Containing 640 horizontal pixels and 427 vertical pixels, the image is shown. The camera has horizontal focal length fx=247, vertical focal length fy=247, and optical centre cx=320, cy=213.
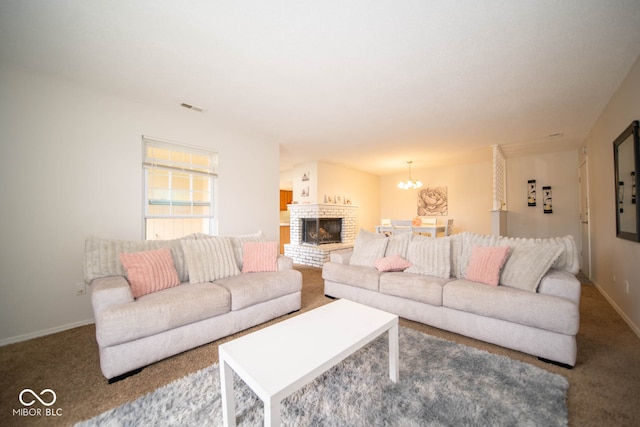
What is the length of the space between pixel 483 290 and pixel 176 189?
3733 millimetres

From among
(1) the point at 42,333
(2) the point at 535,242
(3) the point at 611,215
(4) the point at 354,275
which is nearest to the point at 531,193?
(3) the point at 611,215

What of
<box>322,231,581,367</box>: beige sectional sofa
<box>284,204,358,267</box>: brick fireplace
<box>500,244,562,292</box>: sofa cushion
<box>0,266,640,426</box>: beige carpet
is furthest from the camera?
<box>284,204,358,267</box>: brick fireplace

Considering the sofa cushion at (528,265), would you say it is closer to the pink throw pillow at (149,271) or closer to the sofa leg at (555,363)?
the sofa leg at (555,363)

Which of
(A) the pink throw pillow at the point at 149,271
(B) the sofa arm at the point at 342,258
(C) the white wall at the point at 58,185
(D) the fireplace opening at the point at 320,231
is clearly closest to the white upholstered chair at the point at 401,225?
(D) the fireplace opening at the point at 320,231

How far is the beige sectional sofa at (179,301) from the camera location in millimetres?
1689

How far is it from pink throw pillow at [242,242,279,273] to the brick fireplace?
7.86ft

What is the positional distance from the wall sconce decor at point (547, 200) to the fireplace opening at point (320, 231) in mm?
4500

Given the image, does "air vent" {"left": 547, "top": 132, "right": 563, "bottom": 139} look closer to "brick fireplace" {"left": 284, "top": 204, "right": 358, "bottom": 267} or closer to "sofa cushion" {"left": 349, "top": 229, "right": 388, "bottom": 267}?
"sofa cushion" {"left": 349, "top": 229, "right": 388, "bottom": 267}

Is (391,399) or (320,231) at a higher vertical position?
(320,231)

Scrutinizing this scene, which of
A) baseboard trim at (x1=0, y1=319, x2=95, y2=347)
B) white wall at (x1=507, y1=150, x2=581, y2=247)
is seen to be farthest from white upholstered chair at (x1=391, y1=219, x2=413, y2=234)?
baseboard trim at (x1=0, y1=319, x2=95, y2=347)

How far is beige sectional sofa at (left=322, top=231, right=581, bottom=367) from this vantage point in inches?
70.7

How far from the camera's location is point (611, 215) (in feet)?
9.57

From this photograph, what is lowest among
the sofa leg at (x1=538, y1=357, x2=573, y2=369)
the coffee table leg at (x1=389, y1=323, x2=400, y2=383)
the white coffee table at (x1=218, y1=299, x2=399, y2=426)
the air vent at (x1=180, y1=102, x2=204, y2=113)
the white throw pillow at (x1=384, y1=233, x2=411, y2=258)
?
the sofa leg at (x1=538, y1=357, x2=573, y2=369)

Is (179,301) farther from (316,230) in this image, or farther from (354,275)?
(316,230)
